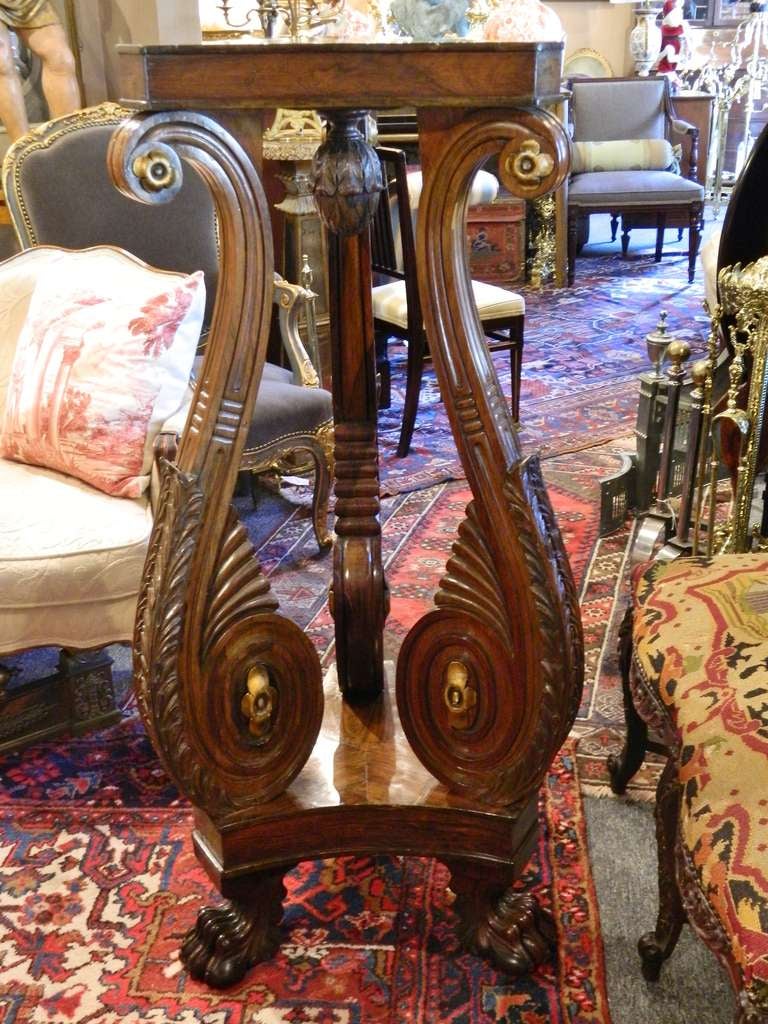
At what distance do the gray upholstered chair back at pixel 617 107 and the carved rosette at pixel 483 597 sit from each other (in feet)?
18.3

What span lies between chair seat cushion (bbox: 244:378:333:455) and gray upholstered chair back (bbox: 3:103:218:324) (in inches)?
14.5

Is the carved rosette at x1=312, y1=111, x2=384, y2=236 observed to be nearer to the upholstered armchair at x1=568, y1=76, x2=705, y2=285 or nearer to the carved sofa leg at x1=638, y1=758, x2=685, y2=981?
the carved sofa leg at x1=638, y1=758, x2=685, y2=981

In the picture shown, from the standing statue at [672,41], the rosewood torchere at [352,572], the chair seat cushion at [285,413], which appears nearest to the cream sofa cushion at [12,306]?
the chair seat cushion at [285,413]

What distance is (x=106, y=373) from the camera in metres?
2.10

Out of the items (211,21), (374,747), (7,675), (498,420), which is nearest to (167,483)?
(498,420)

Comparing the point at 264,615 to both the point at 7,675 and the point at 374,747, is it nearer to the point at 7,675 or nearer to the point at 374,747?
the point at 374,747

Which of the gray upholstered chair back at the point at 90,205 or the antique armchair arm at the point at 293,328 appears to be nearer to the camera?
the gray upholstered chair back at the point at 90,205

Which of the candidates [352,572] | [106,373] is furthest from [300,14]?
[352,572]

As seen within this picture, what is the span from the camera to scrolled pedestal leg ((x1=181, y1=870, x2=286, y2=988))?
1.52m

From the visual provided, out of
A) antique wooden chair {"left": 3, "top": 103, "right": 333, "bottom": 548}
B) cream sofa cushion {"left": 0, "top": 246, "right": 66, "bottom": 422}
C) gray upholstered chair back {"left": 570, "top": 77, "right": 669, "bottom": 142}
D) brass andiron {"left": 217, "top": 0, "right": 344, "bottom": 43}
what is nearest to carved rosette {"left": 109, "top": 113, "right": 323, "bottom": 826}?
cream sofa cushion {"left": 0, "top": 246, "right": 66, "bottom": 422}

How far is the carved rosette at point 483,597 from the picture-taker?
123 centimetres

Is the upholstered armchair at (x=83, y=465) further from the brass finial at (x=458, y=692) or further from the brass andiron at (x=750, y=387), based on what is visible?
the brass andiron at (x=750, y=387)

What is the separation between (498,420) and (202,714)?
51 centimetres

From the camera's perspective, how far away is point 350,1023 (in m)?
1.47
